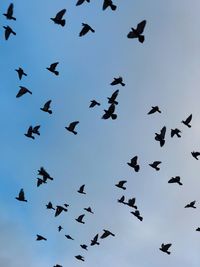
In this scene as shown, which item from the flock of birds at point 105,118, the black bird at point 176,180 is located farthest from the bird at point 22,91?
the black bird at point 176,180

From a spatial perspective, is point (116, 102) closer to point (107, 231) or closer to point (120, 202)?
point (120, 202)

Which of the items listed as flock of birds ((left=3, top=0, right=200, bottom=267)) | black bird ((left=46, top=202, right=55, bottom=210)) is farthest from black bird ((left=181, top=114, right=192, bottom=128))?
black bird ((left=46, top=202, right=55, bottom=210))

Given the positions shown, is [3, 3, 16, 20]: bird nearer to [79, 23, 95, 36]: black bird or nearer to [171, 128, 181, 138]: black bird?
[79, 23, 95, 36]: black bird

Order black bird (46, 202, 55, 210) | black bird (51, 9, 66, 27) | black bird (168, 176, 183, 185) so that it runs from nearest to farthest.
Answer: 1. black bird (51, 9, 66, 27)
2. black bird (168, 176, 183, 185)
3. black bird (46, 202, 55, 210)

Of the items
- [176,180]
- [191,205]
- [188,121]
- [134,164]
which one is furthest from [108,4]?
[191,205]

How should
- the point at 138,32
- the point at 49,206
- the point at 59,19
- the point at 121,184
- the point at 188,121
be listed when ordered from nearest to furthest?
the point at 138,32 → the point at 59,19 → the point at 188,121 → the point at 121,184 → the point at 49,206

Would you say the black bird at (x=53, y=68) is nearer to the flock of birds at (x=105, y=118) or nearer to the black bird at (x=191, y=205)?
the flock of birds at (x=105, y=118)

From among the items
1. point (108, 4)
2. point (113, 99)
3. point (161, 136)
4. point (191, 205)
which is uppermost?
point (108, 4)

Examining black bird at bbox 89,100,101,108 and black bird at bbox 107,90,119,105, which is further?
black bird at bbox 89,100,101,108

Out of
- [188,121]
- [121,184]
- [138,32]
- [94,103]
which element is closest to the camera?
[138,32]

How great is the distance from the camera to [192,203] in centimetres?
8006

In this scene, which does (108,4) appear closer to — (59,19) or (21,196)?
(59,19)

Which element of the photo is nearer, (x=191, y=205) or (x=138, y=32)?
(x=138, y=32)

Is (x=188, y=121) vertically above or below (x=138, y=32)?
above
